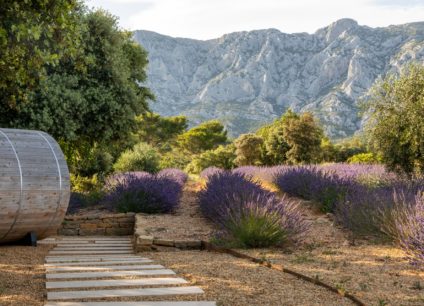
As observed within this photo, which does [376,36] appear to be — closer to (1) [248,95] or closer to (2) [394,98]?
(1) [248,95]

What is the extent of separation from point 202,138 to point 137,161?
36539mm

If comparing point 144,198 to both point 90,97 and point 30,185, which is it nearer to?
point 90,97

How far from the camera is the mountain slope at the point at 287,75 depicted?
364ft

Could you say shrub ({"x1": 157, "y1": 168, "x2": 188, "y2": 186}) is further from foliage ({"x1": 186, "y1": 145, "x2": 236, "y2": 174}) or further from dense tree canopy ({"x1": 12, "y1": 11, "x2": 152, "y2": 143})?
foliage ({"x1": 186, "y1": 145, "x2": 236, "y2": 174})

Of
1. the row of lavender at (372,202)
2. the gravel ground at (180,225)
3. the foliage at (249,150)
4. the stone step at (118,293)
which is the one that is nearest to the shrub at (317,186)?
the row of lavender at (372,202)

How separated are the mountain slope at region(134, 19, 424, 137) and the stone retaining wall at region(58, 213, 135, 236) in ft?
304

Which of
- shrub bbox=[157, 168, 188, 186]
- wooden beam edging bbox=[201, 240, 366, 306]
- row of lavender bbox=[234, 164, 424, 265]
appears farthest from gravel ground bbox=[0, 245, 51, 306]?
shrub bbox=[157, 168, 188, 186]

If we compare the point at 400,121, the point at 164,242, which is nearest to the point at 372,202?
the point at 164,242

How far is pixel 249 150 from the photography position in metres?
39.2

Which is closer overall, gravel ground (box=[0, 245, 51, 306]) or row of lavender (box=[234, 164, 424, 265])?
gravel ground (box=[0, 245, 51, 306])

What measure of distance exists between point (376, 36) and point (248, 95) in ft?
141

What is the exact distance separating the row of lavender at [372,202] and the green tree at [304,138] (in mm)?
16776

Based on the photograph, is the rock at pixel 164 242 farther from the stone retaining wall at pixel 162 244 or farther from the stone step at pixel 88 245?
the stone step at pixel 88 245

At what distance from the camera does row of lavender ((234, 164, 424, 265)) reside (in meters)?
5.60
